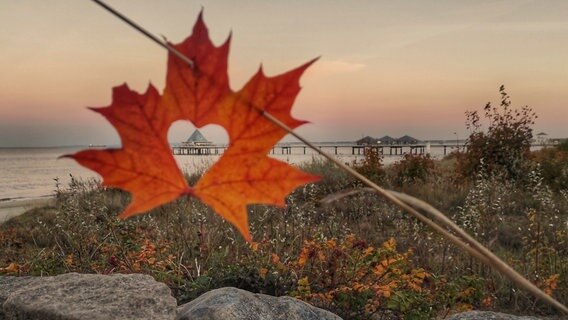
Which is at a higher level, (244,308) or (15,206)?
(244,308)

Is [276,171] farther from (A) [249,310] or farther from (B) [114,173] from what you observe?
(A) [249,310]

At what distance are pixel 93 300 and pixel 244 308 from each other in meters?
0.80

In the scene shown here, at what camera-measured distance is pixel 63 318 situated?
282cm

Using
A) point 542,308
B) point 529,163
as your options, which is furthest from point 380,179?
point 542,308

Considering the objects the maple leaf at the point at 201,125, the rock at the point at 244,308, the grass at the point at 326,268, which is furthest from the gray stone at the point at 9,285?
the maple leaf at the point at 201,125

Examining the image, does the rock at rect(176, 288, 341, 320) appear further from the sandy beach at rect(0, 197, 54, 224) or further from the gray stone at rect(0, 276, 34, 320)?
the sandy beach at rect(0, 197, 54, 224)

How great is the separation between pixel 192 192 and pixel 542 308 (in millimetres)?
5215

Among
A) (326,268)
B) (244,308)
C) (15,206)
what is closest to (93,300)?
(244,308)

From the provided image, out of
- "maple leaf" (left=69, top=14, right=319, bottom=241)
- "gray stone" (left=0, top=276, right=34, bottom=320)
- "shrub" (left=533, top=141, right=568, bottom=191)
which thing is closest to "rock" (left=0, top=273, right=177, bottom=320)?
"gray stone" (left=0, top=276, right=34, bottom=320)

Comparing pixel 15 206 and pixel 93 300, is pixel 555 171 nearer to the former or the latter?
pixel 93 300

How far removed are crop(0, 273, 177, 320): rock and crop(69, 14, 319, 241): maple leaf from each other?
8.45 feet

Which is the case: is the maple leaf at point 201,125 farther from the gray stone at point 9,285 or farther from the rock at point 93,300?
the gray stone at point 9,285

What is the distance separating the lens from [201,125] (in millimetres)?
404

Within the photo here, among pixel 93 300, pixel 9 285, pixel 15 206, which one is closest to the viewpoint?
pixel 93 300
